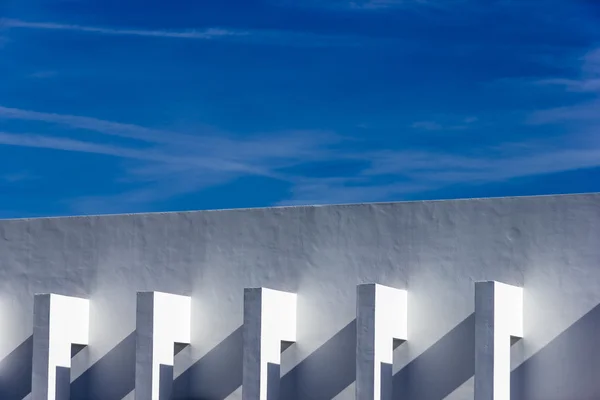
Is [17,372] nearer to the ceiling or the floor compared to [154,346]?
nearer to the ceiling

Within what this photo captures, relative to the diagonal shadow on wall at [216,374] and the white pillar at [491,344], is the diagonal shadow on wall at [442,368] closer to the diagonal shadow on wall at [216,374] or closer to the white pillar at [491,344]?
the white pillar at [491,344]

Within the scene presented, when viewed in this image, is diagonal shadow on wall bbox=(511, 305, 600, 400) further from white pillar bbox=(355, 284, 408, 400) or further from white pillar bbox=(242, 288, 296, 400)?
white pillar bbox=(242, 288, 296, 400)

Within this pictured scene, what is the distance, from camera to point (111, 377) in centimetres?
1959

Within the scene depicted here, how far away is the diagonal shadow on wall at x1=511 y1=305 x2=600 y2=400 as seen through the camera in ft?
53.4

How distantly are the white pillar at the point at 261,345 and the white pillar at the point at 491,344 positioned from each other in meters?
3.24

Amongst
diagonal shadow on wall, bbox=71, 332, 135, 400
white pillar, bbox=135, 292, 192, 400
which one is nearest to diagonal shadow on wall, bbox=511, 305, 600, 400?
white pillar, bbox=135, 292, 192, 400

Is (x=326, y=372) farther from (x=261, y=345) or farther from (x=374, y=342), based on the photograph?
(x=374, y=342)

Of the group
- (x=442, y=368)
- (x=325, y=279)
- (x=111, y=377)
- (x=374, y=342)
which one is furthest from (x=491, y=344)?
(x=111, y=377)

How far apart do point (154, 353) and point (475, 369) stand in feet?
16.6

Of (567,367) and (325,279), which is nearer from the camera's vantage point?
(567,367)

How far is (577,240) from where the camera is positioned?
1670cm

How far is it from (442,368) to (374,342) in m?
1.15

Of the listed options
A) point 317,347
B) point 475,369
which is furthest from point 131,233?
point 475,369

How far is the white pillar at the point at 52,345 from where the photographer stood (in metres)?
19.0
